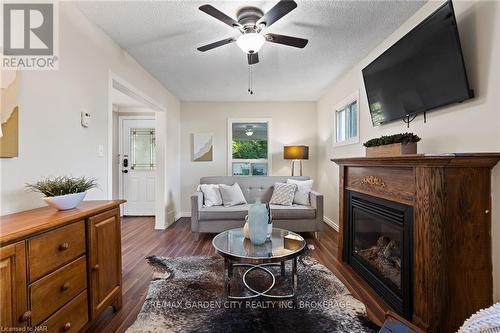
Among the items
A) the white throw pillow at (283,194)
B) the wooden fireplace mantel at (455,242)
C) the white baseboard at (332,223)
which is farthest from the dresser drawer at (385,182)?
the white baseboard at (332,223)

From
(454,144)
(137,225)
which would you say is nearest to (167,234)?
(137,225)

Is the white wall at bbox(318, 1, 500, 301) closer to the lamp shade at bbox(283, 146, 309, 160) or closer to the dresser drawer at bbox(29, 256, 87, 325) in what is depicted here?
the lamp shade at bbox(283, 146, 309, 160)

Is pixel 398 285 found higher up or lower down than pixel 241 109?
lower down

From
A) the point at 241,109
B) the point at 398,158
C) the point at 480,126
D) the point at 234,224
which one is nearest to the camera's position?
the point at 480,126

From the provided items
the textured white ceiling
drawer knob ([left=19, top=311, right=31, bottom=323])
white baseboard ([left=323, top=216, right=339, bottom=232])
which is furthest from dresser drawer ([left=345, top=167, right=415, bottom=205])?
drawer knob ([left=19, top=311, right=31, bottom=323])

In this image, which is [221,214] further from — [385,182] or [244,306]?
[385,182]

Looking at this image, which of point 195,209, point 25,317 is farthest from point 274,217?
point 25,317

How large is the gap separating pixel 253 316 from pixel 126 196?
425 centimetres

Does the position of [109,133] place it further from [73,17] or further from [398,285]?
[398,285]

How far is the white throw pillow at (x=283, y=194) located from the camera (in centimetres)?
375

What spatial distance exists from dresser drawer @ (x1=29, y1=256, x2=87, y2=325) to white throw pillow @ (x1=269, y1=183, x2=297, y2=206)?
276cm

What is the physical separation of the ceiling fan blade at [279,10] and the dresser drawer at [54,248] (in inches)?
74.1

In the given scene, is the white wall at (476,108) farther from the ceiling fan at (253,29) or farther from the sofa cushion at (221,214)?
the sofa cushion at (221,214)

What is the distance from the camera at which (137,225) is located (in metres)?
4.35
